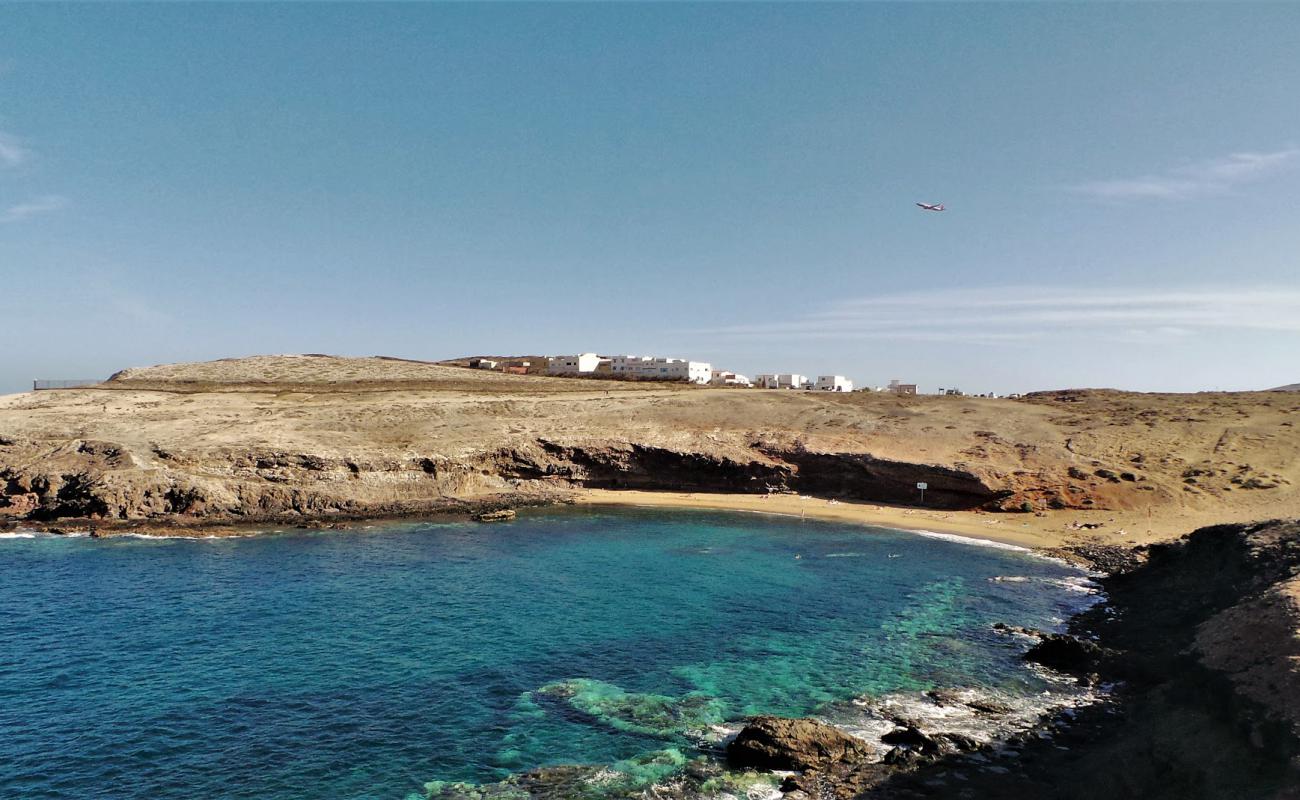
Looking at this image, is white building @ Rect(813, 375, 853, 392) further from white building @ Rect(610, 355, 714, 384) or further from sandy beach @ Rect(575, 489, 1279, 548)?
sandy beach @ Rect(575, 489, 1279, 548)

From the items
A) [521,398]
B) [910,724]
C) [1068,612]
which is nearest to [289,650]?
[910,724]

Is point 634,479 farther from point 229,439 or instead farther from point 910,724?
point 910,724

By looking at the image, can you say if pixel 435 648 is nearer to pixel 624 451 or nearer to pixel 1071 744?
pixel 1071 744

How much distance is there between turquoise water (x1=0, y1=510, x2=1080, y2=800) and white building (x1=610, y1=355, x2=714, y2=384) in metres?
77.8

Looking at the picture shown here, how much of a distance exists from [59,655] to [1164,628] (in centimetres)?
4544

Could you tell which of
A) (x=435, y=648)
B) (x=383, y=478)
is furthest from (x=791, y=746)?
(x=383, y=478)

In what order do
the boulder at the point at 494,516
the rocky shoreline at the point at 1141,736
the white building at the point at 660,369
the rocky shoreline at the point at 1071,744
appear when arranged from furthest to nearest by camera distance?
A: the white building at the point at 660,369 → the boulder at the point at 494,516 → the rocky shoreline at the point at 1071,744 → the rocky shoreline at the point at 1141,736

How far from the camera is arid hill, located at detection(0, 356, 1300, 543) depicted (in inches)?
1999

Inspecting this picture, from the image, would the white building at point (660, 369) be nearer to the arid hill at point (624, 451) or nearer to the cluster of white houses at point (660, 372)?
the cluster of white houses at point (660, 372)

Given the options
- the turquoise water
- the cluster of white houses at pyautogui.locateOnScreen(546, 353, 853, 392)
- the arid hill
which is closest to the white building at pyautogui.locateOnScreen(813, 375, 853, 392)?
the cluster of white houses at pyautogui.locateOnScreen(546, 353, 853, 392)

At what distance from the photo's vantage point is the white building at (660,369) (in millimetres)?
123062

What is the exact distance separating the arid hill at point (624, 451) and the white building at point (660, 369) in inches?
1635

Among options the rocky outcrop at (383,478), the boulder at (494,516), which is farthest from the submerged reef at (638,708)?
the rocky outcrop at (383,478)

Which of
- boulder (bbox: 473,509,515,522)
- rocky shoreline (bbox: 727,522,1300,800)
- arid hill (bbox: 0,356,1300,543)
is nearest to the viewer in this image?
rocky shoreline (bbox: 727,522,1300,800)
